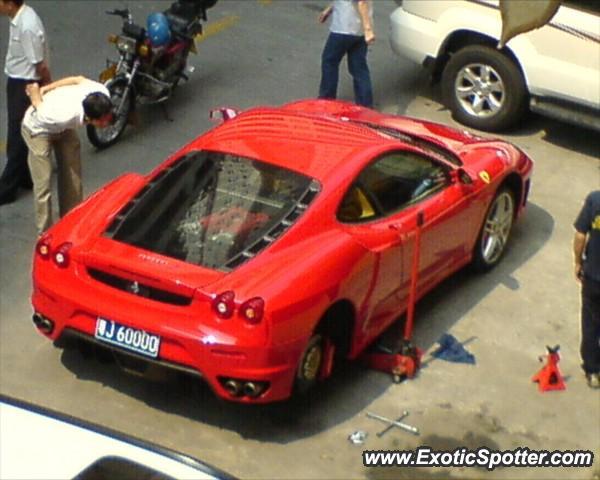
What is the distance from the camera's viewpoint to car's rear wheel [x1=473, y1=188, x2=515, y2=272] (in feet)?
30.3

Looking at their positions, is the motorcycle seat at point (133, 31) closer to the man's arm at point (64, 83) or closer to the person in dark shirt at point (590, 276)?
the man's arm at point (64, 83)

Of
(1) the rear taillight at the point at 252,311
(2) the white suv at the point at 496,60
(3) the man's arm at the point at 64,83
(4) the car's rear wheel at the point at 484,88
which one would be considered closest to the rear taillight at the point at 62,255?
(1) the rear taillight at the point at 252,311

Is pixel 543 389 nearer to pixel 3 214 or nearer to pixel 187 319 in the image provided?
pixel 187 319

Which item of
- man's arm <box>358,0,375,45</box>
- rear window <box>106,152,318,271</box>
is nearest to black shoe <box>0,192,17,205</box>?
rear window <box>106,152,318,271</box>

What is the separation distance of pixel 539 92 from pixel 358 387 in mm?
4215

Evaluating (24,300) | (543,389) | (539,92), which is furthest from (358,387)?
(539,92)

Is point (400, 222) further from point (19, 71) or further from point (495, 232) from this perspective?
point (19, 71)

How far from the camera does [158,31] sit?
11.1 metres

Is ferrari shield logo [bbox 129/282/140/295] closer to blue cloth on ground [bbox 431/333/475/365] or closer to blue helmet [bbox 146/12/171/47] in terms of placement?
blue cloth on ground [bbox 431/333/475/365]

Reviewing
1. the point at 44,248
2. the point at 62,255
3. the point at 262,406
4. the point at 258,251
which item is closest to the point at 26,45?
the point at 44,248

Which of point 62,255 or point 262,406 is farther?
point 262,406

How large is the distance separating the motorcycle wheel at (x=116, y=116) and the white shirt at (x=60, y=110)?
162 centimetres

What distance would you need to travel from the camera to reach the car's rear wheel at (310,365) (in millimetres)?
7395

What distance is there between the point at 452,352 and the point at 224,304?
2.09m
